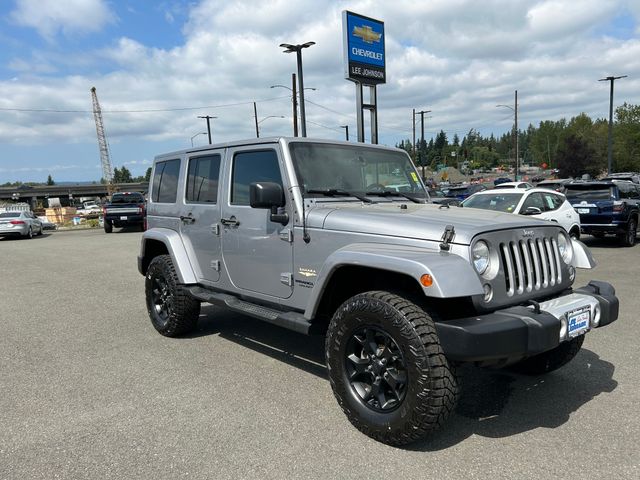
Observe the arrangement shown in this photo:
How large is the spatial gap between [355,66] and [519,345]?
18.6 meters

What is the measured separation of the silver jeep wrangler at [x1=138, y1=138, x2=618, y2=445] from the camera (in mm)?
2939

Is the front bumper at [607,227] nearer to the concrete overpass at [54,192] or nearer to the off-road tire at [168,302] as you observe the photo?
the off-road tire at [168,302]

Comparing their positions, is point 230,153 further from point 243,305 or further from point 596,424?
point 596,424

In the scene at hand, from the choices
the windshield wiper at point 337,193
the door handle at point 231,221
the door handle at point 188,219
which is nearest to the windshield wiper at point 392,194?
the windshield wiper at point 337,193

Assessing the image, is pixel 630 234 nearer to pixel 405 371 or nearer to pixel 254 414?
pixel 405 371

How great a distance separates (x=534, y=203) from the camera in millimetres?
11273

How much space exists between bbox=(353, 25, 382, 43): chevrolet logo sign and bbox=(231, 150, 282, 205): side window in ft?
56.3

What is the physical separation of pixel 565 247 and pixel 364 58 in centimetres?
1797

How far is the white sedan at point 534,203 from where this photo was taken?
1109 cm

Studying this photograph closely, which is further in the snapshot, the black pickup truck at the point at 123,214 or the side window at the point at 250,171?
the black pickup truck at the point at 123,214

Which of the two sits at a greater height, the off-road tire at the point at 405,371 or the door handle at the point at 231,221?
the door handle at the point at 231,221

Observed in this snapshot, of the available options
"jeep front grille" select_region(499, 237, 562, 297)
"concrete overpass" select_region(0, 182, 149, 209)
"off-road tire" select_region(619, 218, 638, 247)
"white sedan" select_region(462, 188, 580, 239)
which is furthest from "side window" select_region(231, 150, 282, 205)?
"concrete overpass" select_region(0, 182, 149, 209)

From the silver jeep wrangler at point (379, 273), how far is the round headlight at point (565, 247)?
0.04ft

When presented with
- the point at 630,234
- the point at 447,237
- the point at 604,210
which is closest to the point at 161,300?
the point at 447,237
